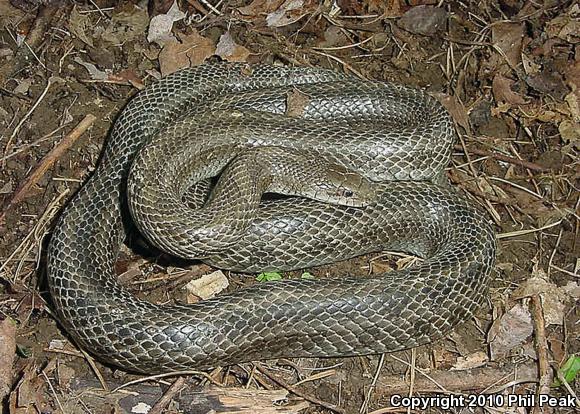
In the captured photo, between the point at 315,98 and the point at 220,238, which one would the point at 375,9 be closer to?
the point at 315,98

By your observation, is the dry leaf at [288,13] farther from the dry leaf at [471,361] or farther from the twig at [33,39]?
the dry leaf at [471,361]

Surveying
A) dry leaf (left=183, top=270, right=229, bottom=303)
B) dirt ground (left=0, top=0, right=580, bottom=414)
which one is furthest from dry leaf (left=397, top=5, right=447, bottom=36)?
dry leaf (left=183, top=270, right=229, bottom=303)

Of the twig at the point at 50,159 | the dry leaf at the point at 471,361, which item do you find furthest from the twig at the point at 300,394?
the twig at the point at 50,159

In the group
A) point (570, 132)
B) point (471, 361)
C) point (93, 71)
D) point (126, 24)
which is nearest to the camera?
point (471, 361)

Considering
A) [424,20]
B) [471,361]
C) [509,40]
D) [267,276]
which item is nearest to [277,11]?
[424,20]

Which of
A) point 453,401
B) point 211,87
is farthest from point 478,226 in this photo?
point 211,87

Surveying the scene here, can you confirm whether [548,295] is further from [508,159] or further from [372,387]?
[372,387]

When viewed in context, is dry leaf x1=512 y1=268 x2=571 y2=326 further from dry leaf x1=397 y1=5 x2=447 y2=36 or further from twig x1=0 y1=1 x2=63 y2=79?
twig x1=0 y1=1 x2=63 y2=79

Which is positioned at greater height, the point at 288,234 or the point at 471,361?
the point at 288,234
